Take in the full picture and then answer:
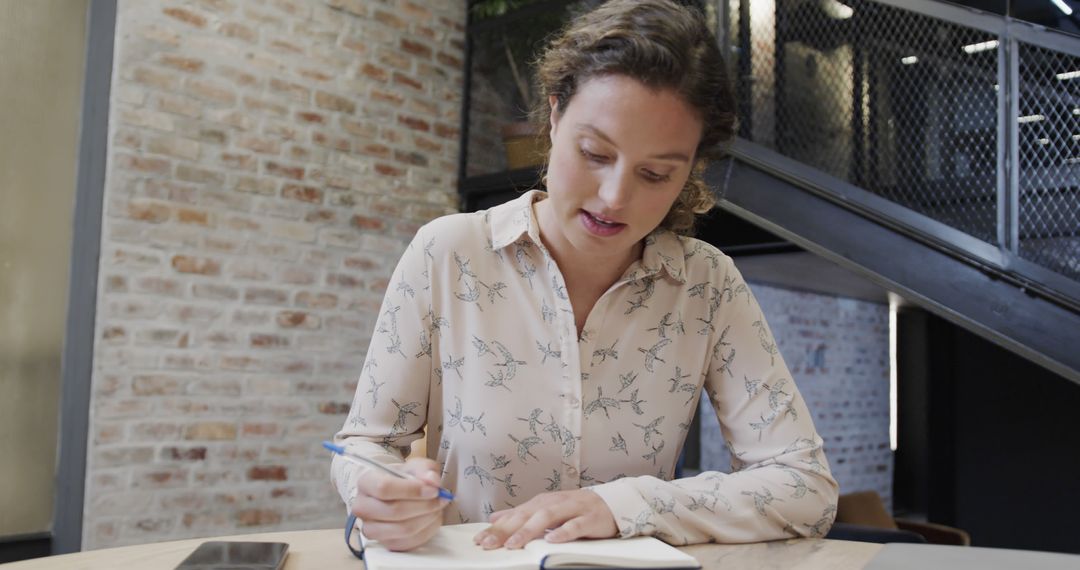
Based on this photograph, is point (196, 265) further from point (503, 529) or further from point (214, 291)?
point (503, 529)

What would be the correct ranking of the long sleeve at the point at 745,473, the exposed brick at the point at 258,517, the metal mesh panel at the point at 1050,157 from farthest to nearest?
the exposed brick at the point at 258,517
the metal mesh panel at the point at 1050,157
the long sleeve at the point at 745,473

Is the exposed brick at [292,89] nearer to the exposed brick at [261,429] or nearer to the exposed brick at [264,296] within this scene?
the exposed brick at [264,296]

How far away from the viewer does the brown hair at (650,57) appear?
1201 millimetres

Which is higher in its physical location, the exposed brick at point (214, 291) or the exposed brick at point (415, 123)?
the exposed brick at point (415, 123)

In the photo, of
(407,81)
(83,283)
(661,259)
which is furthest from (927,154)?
(83,283)

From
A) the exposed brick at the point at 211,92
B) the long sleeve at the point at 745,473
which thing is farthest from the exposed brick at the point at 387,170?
the long sleeve at the point at 745,473

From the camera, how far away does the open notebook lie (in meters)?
0.88

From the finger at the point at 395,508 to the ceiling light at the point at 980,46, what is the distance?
2804mm

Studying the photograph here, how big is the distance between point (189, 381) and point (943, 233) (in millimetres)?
2758

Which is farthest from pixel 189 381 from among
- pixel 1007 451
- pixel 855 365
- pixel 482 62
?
pixel 855 365

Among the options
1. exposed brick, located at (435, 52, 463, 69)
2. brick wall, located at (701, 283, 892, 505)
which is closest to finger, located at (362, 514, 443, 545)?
exposed brick, located at (435, 52, 463, 69)

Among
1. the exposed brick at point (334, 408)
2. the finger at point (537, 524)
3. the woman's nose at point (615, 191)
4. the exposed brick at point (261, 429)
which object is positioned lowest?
the exposed brick at point (261, 429)

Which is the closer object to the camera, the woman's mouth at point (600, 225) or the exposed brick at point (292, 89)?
the woman's mouth at point (600, 225)

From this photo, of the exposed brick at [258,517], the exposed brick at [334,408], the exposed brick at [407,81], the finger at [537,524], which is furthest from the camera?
the exposed brick at [407,81]
